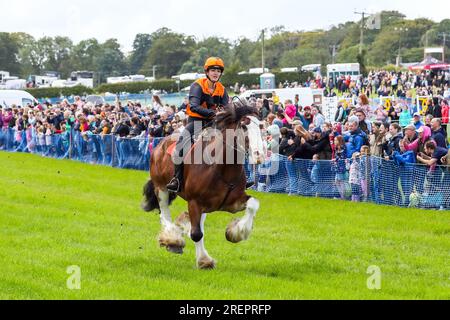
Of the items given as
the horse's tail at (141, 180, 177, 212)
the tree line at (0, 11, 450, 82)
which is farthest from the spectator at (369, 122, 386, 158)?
the tree line at (0, 11, 450, 82)

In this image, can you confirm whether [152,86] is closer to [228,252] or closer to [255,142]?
[228,252]

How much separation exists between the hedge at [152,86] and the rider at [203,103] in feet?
219

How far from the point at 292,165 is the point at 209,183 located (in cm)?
894

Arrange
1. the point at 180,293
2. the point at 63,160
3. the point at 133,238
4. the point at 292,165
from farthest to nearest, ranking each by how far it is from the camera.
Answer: the point at 63,160, the point at 292,165, the point at 133,238, the point at 180,293

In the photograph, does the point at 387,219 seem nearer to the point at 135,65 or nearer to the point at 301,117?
the point at 301,117

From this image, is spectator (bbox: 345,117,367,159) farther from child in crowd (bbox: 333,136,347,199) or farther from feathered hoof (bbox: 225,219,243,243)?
feathered hoof (bbox: 225,219,243,243)

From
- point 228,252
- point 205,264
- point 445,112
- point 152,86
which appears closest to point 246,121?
point 205,264

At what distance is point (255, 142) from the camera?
1002cm

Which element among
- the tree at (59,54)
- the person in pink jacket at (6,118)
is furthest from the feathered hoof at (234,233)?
the tree at (59,54)

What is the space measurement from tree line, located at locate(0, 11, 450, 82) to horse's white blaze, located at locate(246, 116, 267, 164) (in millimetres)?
101009

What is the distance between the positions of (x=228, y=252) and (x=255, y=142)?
2.62 m

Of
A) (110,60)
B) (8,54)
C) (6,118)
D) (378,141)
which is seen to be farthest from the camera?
(110,60)

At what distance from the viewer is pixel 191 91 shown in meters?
11.2

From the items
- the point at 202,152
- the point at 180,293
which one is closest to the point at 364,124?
the point at 202,152
